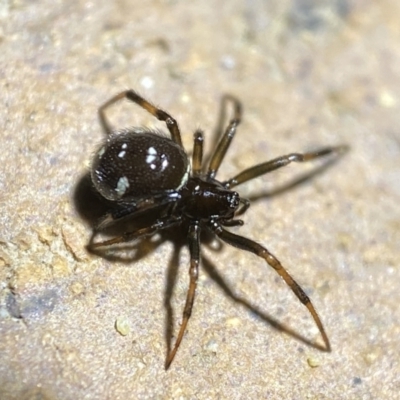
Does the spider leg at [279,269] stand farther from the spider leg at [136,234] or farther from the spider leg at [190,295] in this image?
the spider leg at [136,234]

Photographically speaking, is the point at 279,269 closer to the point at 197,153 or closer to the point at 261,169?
the point at 261,169

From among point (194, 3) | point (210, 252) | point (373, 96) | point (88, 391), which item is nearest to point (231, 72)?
point (194, 3)

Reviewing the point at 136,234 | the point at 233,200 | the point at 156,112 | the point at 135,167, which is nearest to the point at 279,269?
the point at 233,200

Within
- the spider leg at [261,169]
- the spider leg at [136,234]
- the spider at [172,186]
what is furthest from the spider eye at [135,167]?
the spider leg at [261,169]

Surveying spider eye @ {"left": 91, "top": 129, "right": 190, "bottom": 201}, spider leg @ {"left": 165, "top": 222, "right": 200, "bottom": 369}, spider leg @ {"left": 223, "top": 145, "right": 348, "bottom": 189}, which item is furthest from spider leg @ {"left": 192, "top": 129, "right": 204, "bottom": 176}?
spider leg @ {"left": 165, "top": 222, "right": 200, "bottom": 369}

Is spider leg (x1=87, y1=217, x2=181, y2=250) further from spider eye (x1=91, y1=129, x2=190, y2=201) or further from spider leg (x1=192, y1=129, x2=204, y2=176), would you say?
spider leg (x1=192, y1=129, x2=204, y2=176)

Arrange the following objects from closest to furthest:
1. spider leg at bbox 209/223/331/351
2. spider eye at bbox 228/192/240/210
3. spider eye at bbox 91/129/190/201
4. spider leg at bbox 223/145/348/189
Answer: spider eye at bbox 91/129/190/201
spider leg at bbox 209/223/331/351
spider eye at bbox 228/192/240/210
spider leg at bbox 223/145/348/189

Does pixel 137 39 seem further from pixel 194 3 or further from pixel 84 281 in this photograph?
pixel 84 281
